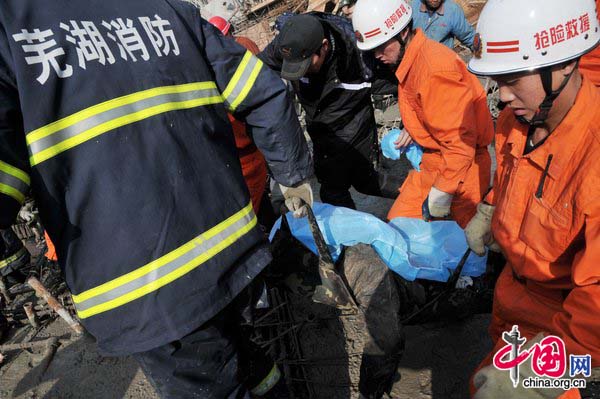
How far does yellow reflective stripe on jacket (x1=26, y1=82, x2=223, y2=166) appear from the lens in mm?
1143

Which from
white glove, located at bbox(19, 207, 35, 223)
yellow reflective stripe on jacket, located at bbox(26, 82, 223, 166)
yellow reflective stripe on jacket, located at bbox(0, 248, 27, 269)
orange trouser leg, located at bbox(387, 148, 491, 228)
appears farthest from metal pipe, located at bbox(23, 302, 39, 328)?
orange trouser leg, located at bbox(387, 148, 491, 228)

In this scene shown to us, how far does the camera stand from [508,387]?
4.51 ft

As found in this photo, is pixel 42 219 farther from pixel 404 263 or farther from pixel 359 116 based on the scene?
pixel 359 116

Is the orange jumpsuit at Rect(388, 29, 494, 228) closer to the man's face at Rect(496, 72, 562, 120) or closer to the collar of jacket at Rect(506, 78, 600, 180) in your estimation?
the man's face at Rect(496, 72, 562, 120)

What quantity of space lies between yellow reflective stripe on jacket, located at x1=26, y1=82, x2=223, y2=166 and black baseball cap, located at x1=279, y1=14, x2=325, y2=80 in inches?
66.9

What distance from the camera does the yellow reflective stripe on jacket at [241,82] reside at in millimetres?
1647

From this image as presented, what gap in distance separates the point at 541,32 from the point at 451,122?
3.48 ft

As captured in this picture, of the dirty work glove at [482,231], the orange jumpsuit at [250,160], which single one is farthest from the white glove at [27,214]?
the dirty work glove at [482,231]

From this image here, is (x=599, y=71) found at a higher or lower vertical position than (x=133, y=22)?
lower

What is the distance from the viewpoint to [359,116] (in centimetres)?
350

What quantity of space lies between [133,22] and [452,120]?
1.91 m

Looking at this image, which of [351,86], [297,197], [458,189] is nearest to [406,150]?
[458,189]

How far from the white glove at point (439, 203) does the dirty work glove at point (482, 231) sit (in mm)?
530

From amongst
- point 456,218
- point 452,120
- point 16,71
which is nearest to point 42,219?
point 16,71
